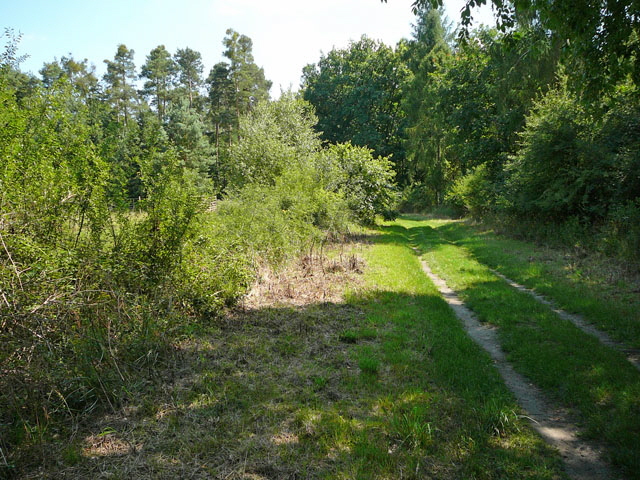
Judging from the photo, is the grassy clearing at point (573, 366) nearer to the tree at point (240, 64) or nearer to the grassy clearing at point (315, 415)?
the grassy clearing at point (315, 415)

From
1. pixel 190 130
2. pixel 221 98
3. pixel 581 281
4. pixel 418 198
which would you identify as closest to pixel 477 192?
pixel 581 281

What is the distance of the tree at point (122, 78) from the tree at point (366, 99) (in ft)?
86.8

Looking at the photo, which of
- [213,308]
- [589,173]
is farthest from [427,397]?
[589,173]

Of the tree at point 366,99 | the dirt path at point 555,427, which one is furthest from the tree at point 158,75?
the dirt path at point 555,427

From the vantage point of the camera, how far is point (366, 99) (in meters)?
44.9

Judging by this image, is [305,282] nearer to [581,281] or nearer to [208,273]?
[208,273]

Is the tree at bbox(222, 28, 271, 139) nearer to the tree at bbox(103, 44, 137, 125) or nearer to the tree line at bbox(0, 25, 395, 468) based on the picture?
the tree at bbox(103, 44, 137, 125)

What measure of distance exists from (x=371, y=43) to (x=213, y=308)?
5195 centimetres

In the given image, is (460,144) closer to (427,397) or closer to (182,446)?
(427,397)

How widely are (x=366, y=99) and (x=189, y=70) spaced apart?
29.9 m

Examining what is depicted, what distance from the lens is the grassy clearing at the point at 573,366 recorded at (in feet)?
12.9

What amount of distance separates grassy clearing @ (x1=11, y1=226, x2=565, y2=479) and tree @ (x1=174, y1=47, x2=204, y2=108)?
5829 centimetres

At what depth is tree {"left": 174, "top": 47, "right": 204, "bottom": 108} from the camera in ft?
190

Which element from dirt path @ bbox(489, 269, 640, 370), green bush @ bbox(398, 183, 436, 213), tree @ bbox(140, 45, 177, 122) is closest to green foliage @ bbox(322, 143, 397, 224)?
dirt path @ bbox(489, 269, 640, 370)
